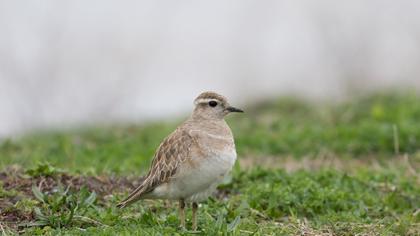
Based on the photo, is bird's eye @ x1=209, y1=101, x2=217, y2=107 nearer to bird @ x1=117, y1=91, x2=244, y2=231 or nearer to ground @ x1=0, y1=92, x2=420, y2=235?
bird @ x1=117, y1=91, x2=244, y2=231

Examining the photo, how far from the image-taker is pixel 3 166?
10.4m

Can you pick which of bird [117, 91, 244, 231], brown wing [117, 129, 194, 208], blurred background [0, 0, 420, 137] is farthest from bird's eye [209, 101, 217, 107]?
blurred background [0, 0, 420, 137]

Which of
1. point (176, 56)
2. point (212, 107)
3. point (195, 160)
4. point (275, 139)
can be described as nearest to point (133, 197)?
point (195, 160)

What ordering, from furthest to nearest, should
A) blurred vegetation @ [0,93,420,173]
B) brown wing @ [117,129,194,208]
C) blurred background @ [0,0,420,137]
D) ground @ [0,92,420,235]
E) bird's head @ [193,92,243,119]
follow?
1. blurred background @ [0,0,420,137]
2. blurred vegetation @ [0,93,420,173]
3. bird's head @ [193,92,243,119]
4. ground @ [0,92,420,235]
5. brown wing @ [117,129,194,208]

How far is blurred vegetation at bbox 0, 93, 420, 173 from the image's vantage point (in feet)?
41.3

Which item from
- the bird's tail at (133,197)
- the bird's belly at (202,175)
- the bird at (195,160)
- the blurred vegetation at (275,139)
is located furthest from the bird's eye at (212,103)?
the blurred vegetation at (275,139)

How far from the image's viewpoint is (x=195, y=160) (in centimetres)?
838

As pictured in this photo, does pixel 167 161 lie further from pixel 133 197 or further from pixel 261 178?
pixel 261 178

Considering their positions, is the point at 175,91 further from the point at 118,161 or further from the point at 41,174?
the point at 41,174

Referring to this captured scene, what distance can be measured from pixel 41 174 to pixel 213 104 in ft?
7.25

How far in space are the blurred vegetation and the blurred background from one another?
5.09m

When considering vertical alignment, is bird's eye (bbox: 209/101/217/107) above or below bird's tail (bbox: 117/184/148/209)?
above

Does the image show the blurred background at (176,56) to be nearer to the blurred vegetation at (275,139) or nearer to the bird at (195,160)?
the blurred vegetation at (275,139)

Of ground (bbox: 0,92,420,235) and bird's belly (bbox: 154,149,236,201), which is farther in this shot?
ground (bbox: 0,92,420,235)
